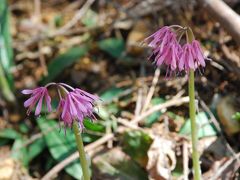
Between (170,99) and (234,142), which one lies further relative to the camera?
(170,99)

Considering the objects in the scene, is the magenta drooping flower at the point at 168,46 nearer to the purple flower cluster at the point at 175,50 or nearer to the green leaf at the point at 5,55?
the purple flower cluster at the point at 175,50

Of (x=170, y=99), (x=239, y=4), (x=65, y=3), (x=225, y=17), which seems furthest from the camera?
(x=65, y=3)

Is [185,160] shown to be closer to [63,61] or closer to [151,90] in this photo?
[151,90]

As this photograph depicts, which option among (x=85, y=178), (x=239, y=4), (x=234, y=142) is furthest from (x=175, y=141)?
(x=239, y=4)

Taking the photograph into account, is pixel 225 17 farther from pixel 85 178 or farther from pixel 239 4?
pixel 85 178

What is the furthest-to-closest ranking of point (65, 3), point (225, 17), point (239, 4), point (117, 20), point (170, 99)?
1. point (65, 3)
2. point (117, 20)
3. point (239, 4)
4. point (170, 99)
5. point (225, 17)

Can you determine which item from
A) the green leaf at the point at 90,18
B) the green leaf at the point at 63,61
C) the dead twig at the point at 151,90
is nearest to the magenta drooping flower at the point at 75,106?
the dead twig at the point at 151,90

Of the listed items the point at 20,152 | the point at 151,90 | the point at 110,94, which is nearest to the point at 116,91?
the point at 110,94

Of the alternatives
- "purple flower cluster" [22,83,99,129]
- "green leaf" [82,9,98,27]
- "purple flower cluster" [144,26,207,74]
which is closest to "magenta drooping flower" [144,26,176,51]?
"purple flower cluster" [144,26,207,74]
